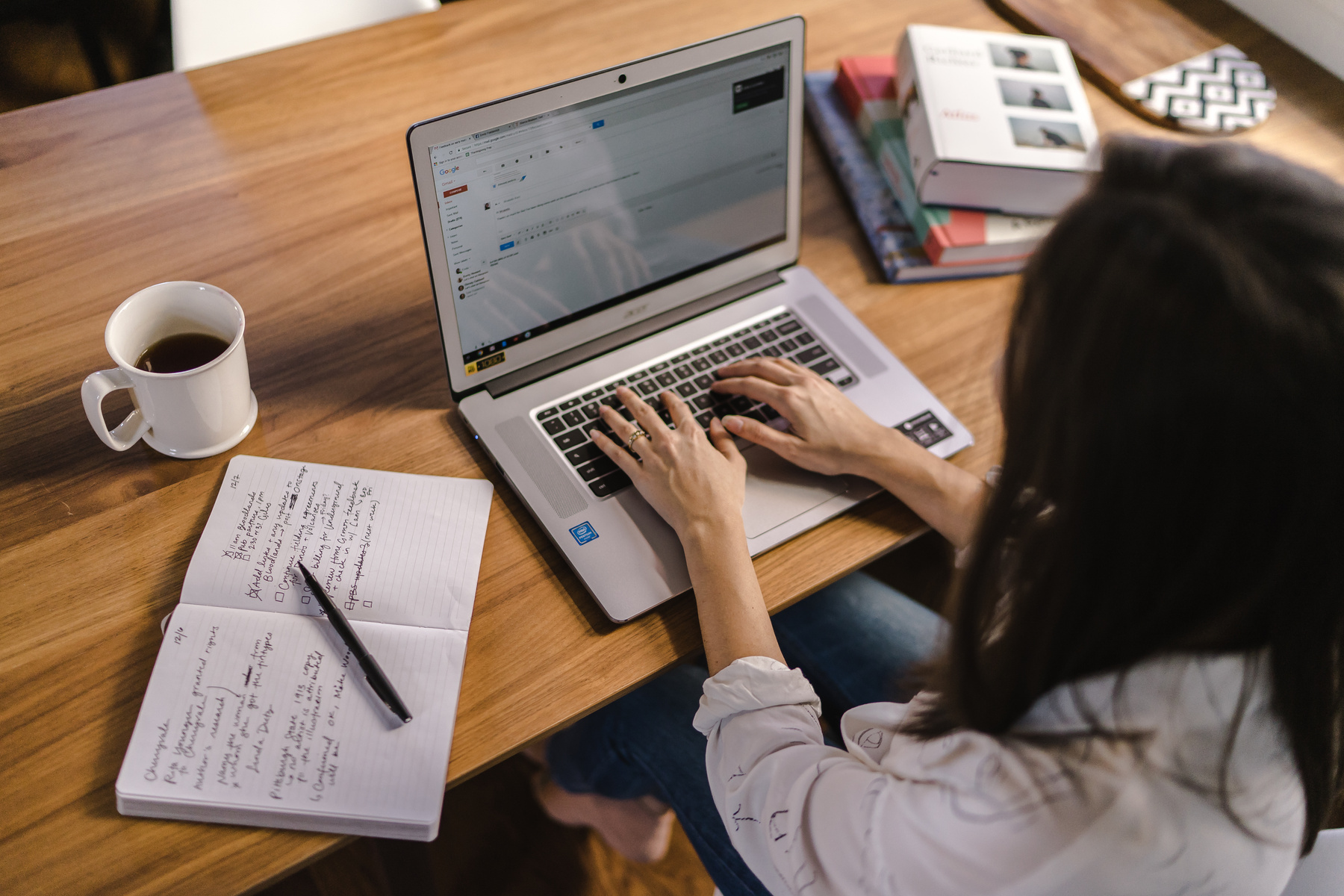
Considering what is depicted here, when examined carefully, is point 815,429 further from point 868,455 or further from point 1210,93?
point 1210,93

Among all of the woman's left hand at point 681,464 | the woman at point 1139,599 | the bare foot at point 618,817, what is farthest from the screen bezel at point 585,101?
the bare foot at point 618,817

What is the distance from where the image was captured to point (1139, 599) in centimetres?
53

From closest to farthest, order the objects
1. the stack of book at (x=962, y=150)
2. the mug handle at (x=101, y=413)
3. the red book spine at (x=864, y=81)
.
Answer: the mug handle at (x=101, y=413) < the stack of book at (x=962, y=150) < the red book spine at (x=864, y=81)

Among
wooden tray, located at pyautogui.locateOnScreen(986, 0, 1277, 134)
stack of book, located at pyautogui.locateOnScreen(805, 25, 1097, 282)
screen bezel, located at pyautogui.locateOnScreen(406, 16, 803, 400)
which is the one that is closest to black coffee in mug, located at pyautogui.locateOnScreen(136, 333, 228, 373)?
screen bezel, located at pyautogui.locateOnScreen(406, 16, 803, 400)

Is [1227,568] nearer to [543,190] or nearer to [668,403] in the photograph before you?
[668,403]

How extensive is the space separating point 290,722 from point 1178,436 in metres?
0.63

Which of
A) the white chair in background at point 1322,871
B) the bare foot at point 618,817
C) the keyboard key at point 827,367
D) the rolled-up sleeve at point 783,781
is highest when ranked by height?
the keyboard key at point 827,367

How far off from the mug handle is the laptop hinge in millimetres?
313

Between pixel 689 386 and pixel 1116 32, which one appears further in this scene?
pixel 1116 32

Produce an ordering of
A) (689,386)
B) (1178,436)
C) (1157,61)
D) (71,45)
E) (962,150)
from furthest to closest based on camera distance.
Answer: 1. (71,45)
2. (1157,61)
3. (962,150)
4. (689,386)
5. (1178,436)

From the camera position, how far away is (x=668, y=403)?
91 cm

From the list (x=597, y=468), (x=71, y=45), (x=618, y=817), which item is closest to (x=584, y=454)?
(x=597, y=468)

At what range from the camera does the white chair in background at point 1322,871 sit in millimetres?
705

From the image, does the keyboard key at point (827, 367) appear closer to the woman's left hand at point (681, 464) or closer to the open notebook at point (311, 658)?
the woman's left hand at point (681, 464)
